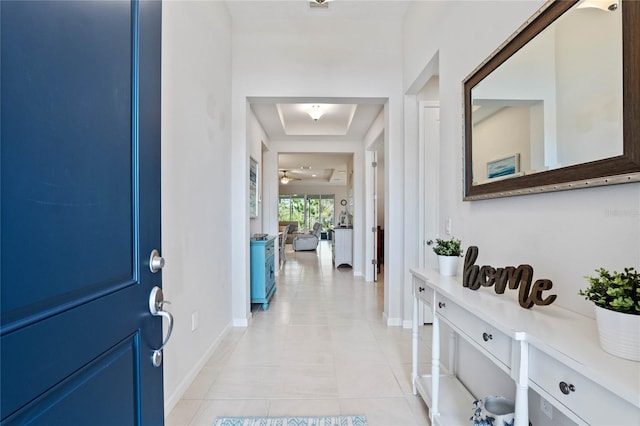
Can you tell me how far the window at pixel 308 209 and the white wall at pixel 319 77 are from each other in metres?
12.1

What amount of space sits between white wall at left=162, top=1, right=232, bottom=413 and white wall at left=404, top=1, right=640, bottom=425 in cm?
185

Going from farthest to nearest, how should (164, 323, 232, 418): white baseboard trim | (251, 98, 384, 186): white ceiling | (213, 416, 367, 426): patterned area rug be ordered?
1. (251, 98, 384, 186): white ceiling
2. (164, 323, 232, 418): white baseboard trim
3. (213, 416, 367, 426): patterned area rug

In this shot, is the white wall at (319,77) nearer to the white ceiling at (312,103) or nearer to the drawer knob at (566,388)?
the white ceiling at (312,103)

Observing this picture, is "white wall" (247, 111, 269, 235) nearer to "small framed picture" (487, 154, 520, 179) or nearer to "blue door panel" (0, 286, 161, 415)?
"small framed picture" (487, 154, 520, 179)

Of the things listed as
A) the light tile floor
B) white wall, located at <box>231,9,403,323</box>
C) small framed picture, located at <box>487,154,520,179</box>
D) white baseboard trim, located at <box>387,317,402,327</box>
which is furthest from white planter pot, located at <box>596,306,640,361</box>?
white baseboard trim, located at <box>387,317,402,327</box>

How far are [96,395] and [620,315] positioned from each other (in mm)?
1263

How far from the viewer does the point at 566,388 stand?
2.59 ft

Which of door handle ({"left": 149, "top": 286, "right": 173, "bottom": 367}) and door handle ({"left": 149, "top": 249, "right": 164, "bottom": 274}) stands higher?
door handle ({"left": 149, "top": 249, "right": 164, "bottom": 274})

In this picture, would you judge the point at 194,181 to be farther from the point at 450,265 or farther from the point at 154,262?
the point at 450,265

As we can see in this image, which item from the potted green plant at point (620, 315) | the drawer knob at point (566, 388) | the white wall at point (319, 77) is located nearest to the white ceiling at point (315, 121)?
the white wall at point (319, 77)

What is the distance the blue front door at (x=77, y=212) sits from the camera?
53 centimetres

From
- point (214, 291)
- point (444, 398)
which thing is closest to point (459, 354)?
point (444, 398)

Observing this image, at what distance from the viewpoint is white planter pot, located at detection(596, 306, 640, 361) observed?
0.72 m

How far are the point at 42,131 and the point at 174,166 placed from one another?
1.45 m
